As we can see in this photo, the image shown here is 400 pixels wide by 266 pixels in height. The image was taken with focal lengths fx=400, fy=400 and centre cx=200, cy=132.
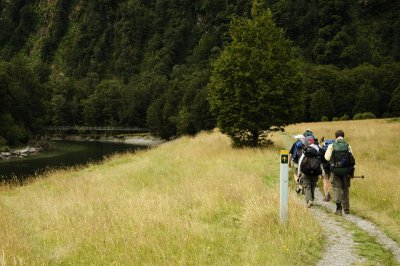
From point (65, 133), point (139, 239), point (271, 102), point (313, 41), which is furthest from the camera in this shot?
point (313, 41)

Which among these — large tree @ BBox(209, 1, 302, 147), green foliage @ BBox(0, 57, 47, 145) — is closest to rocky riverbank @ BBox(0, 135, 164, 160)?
green foliage @ BBox(0, 57, 47, 145)

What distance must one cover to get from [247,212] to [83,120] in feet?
458

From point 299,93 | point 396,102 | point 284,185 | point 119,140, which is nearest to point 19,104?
point 119,140

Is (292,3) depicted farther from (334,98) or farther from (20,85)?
(20,85)

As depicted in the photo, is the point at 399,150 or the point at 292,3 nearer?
the point at 399,150

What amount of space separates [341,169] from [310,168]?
102 cm

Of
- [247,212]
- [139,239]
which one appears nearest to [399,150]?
[247,212]

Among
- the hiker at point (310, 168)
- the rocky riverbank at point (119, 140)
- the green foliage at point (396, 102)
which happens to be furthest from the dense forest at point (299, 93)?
the hiker at point (310, 168)

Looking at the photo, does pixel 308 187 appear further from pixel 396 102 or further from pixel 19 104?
pixel 19 104

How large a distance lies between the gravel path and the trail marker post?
1.04 meters

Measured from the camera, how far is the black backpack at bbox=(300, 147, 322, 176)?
11.9 m

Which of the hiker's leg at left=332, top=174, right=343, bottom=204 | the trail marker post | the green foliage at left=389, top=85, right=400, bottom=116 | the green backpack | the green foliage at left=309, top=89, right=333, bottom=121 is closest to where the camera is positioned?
the trail marker post

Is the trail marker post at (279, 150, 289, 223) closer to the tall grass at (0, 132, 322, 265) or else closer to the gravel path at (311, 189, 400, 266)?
the tall grass at (0, 132, 322, 265)

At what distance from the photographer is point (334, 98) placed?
298 feet
